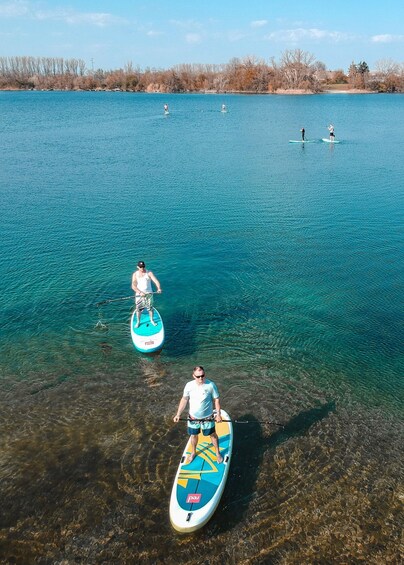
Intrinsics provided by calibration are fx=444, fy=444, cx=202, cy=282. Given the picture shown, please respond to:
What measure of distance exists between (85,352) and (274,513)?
9670 millimetres

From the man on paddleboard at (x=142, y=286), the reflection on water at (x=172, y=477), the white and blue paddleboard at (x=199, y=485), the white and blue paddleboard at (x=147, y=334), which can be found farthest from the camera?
the man on paddleboard at (x=142, y=286)

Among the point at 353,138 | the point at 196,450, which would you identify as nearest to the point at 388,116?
the point at 353,138

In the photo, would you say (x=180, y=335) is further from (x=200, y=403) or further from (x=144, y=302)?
(x=200, y=403)

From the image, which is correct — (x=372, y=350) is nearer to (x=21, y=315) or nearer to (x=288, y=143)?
(x=21, y=315)

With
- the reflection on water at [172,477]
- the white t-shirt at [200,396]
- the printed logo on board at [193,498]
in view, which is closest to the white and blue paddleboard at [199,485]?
the printed logo on board at [193,498]

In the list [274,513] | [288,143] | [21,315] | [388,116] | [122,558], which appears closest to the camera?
[122,558]

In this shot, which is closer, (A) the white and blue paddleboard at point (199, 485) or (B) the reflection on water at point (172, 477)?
(B) the reflection on water at point (172, 477)

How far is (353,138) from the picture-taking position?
67500 millimetres

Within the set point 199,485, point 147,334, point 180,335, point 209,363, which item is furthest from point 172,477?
point 180,335

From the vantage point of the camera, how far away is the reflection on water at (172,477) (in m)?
9.98

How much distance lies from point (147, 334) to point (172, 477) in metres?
6.82

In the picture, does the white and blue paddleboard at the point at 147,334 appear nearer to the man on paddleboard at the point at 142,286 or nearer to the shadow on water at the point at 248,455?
the man on paddleboard at the point at 142,286

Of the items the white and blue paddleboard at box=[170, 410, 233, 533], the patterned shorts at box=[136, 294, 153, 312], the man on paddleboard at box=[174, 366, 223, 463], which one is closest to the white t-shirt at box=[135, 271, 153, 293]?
the patterned shorts at box=[136, 294, 153, 312]

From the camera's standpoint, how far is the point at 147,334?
17641mm
